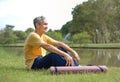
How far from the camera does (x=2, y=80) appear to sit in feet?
18.8

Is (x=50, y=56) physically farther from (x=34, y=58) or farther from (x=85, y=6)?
(x=85, y=6)

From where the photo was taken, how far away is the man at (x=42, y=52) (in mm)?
7391

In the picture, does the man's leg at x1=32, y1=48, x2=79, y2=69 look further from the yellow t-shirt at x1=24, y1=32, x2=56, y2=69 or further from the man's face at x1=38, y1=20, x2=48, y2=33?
the man's face at x1=38, y1=20, x2=48, y2=33

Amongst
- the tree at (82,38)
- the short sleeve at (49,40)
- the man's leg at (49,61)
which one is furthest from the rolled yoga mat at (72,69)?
the tree at (82,38)

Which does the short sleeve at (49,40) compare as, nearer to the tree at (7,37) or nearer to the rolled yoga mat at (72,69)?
the rolled yoga mat at (72,69)

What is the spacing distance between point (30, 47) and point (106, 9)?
49865 mm

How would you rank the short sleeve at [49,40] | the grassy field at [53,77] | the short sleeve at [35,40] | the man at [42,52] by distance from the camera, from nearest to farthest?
1. the grassy field at [53,77]
2. the man at [42,52]
3. the short sleeve at [35,40]
4. the short sleeve at [49,40]

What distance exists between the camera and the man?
739 cm

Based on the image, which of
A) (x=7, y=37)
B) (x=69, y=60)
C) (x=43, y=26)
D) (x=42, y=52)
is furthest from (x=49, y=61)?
(x=7, y=37)

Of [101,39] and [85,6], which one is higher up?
[85,6]

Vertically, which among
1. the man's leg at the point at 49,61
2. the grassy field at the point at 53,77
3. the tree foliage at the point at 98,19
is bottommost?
the grassy field at the point at 53,77

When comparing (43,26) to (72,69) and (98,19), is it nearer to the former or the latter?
(72,69)

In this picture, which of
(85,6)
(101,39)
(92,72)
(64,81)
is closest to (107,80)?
(64,81)

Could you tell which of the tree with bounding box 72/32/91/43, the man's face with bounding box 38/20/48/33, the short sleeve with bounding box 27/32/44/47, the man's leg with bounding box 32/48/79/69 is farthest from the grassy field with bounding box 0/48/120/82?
the tree with bounding box 72/32/91/43
